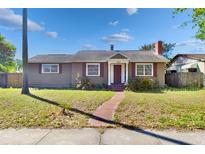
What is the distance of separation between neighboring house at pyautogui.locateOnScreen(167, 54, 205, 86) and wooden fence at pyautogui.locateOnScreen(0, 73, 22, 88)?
58.1 feet

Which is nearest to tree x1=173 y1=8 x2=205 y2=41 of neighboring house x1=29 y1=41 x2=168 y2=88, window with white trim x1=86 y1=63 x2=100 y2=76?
neighboring house x1=29 y1=41 x2=168 y2=88

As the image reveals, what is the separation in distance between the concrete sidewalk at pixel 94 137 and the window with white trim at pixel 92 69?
1352 centimetres

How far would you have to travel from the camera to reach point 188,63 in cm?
2353

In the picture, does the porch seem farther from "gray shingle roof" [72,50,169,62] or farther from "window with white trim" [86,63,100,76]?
"window with white trim" [86,63,100,76]

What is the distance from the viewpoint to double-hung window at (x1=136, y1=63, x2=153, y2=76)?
19.1 metres

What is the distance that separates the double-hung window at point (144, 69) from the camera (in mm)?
19109

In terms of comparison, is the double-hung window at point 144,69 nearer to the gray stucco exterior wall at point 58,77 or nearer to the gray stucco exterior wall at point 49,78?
the gray stucco exterior wall at point 58,77

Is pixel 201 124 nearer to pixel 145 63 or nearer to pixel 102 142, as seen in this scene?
pixel 102 142

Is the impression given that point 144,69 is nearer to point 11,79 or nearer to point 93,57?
point 93,57

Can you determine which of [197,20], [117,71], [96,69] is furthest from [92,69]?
[197,20]

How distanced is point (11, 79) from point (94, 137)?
1770cm

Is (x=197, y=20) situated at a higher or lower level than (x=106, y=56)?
higher

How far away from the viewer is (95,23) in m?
22.7
